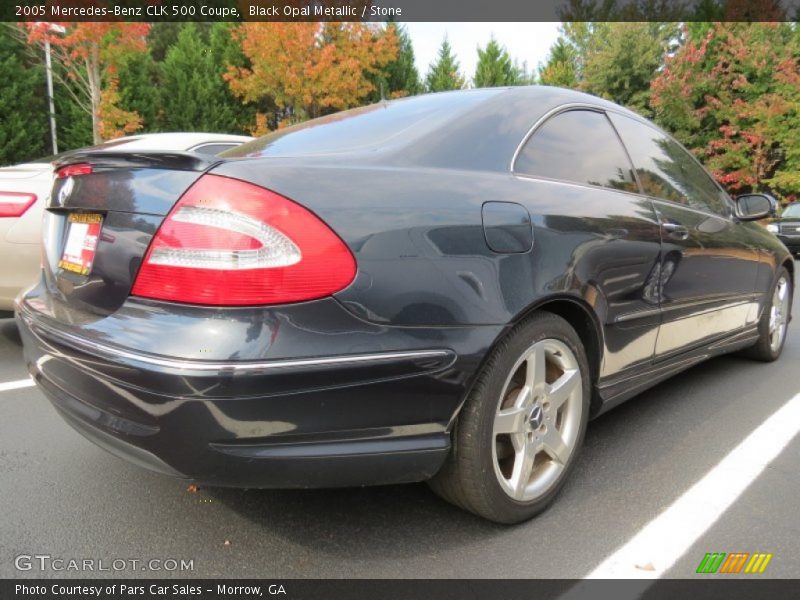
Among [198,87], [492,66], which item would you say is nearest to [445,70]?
[492,66]

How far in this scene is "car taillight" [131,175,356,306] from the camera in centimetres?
161

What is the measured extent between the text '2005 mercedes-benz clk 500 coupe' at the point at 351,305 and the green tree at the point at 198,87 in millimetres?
23249

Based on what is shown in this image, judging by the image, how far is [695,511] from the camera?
2.26 metres

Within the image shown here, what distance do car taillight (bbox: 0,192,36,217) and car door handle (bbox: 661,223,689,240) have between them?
3.67 m

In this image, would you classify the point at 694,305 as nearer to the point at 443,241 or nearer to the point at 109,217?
the point at 443,241

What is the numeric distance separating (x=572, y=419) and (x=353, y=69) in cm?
1729

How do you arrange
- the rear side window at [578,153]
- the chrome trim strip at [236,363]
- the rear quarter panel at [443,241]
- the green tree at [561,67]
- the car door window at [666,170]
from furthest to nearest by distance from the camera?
the green tree at [561,67]
the car door window at [666,170]
the rear side window at [578,153]
the rear quarter panel at [443,241]
the chrome trim strip at [236,363]

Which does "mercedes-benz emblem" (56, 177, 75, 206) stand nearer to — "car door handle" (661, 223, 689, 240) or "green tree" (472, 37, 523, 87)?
"car door handle" (661, 223, 689, 240)

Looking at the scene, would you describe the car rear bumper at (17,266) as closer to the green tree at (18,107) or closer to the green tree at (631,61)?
the green tree at (18,107)

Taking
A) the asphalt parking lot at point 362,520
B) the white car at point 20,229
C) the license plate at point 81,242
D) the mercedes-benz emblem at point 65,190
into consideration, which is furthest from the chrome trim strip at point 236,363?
the white car at point 20,229

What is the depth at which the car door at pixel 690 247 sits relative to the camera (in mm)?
2848

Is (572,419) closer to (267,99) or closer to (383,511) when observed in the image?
(383,511)

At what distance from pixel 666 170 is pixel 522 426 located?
1813 mm

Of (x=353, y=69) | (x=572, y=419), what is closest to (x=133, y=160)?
(x=572, y=419)
